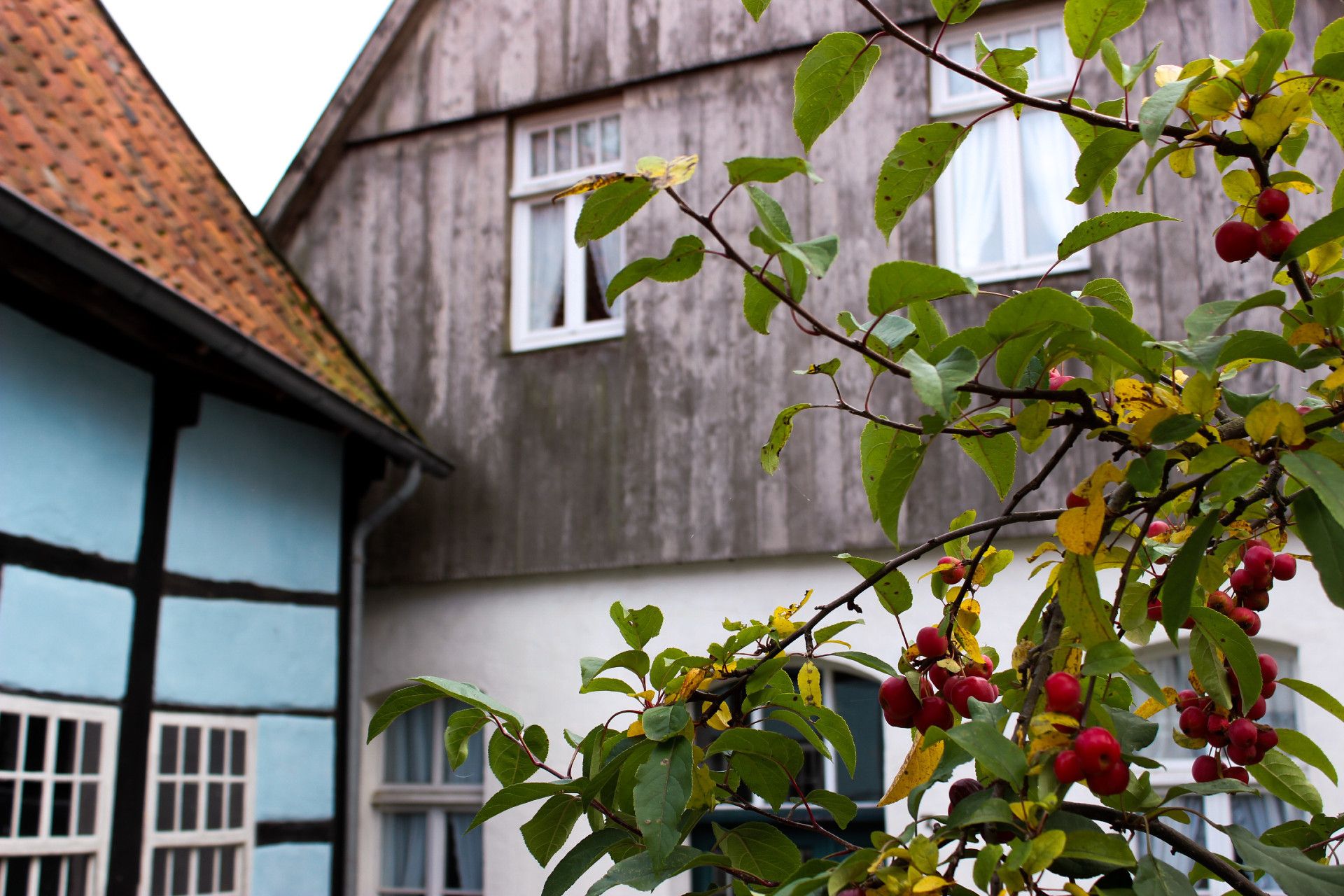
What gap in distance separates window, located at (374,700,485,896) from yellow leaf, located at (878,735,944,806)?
196 inches

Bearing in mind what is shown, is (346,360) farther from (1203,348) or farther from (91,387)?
(1203,348)

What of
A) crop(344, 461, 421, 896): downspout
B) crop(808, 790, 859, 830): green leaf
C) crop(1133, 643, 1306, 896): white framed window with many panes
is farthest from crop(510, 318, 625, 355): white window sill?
crop(808, 790, 859, 830): green leaf

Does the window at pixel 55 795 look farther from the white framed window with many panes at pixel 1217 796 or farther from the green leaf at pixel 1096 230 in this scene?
the green leaf at pixel 1096 230

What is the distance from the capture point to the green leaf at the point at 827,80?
1.18m

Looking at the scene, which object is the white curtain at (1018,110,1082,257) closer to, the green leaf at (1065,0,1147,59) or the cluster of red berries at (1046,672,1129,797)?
the green leaf at (1065,0,1147,59)

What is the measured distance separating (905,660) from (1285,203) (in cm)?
53

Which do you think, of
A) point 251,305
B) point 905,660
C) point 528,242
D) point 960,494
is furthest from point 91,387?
point 905,660

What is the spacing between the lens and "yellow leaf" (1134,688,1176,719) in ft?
4.37

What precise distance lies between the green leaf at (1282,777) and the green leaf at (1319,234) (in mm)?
520

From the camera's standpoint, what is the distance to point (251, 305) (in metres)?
5.53

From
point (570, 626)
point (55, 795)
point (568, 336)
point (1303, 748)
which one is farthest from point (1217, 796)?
point (55, 795)

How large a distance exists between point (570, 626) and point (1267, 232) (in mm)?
4860

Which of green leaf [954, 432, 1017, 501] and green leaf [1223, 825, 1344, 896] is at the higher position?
green leaf [954, 432, 1017, 501]

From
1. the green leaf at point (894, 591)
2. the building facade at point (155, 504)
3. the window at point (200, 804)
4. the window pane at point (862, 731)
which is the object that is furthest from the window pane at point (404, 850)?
the green leaf at point (894, 591)
